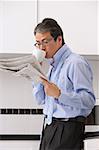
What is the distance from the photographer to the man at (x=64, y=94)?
1321 millimetres

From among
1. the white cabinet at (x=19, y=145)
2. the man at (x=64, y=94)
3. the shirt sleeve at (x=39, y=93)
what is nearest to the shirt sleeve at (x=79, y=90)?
the man at (x=64, y=94)

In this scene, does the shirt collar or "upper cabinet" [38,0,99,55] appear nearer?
the shirt collar

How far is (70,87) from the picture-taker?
4.52 feet

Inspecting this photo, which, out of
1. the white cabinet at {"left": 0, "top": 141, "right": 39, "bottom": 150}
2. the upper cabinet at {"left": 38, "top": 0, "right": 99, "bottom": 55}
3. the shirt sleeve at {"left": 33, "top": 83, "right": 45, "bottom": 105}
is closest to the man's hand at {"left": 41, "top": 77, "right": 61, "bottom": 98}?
the shirt sleeve at {"left": 33, "top": 83, "right": 45, "bottom": 105}

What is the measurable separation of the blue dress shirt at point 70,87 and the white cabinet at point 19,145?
0.83 metres

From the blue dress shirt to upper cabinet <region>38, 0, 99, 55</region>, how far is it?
97 cm

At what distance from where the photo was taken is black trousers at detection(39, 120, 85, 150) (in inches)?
54.4

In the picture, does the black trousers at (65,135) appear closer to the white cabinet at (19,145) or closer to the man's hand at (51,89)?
the man's hand at (51,89)

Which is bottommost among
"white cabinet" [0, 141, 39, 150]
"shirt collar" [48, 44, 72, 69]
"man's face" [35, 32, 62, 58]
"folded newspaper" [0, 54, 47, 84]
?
"white cabinet" [0, 141, 39, 150]

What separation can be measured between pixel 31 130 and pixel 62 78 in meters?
1.13

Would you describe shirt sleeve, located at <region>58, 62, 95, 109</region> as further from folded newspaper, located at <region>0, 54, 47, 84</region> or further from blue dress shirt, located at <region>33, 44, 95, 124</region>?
folded newspaper, located at <region>0, 54, 47, 84</region>

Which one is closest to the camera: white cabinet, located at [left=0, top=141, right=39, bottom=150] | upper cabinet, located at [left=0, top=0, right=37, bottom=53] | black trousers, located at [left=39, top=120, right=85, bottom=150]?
black trousers, located at [left=39, top=120, right=85, bottom=150]

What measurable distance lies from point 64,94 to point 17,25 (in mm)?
1196

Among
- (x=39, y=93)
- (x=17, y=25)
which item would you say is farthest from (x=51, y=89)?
(x=17, y=25)
